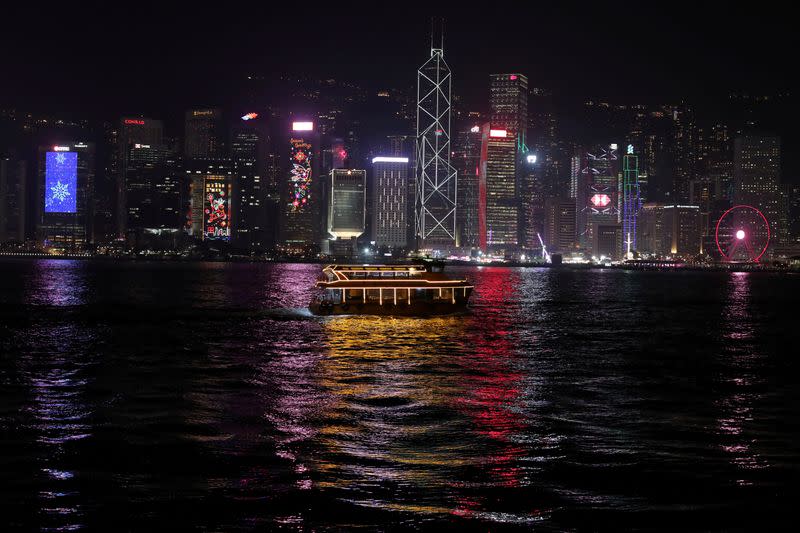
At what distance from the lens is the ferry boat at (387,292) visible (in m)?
75.1

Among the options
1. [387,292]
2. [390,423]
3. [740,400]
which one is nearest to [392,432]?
[390,423]

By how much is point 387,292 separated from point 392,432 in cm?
5261

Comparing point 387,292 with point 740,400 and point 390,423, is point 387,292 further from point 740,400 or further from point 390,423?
point 390,423

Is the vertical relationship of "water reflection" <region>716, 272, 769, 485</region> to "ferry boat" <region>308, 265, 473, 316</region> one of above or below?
below

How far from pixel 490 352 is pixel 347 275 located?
32.7 metres

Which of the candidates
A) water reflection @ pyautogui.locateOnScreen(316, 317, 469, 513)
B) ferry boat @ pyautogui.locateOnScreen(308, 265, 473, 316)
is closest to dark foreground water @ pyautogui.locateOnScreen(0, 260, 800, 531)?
water reflection @ pyautogui.locateOnScreen(316, 317, 469, 513)

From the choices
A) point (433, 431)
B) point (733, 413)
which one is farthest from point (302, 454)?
point (733, 413)

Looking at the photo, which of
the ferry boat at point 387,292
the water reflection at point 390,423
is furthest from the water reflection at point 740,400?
the ferry boat at point 387,292

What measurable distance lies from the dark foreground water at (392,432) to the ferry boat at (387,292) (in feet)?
61.4

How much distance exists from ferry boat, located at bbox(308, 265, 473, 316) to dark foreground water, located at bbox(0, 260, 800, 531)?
61.4ft

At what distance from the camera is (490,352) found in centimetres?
4784

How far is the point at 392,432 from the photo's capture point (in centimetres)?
2439

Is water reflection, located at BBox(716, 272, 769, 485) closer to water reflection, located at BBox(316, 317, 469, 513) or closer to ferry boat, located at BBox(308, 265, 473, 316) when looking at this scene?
water reflection, located at BBox(316, 317, 469, 513)

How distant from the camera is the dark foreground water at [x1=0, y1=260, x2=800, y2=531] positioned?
1700 cm
